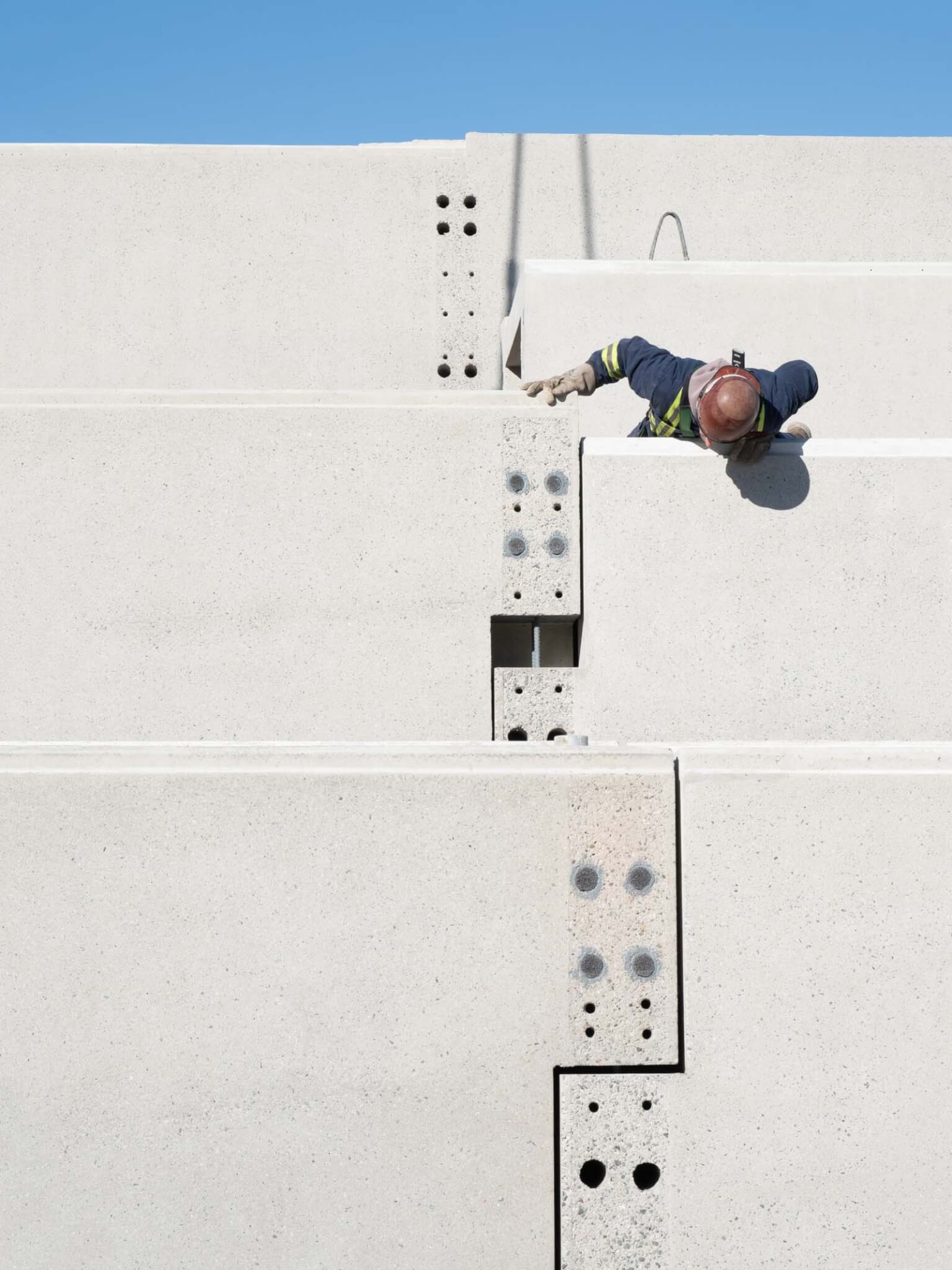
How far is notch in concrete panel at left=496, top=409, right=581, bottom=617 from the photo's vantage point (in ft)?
11.7

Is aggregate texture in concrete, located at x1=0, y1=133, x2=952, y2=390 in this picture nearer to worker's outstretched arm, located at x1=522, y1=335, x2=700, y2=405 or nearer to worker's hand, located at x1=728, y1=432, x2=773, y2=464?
worker's outstretched arm, located at x1=522, y1=335, x2=700, y2=405

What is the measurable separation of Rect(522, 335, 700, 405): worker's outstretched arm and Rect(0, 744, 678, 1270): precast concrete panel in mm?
1568

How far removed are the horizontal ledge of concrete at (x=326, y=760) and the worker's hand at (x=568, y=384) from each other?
1.50 metres

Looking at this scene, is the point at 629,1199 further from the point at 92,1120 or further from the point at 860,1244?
the point at 92,1120

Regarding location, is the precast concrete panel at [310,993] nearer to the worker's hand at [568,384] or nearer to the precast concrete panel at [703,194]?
the worker's hand at [568,384]

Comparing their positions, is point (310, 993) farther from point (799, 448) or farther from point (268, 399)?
point (799, 448)

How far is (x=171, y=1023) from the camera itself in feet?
8.50

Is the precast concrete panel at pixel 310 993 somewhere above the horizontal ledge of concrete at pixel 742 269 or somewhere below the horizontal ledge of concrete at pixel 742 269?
below

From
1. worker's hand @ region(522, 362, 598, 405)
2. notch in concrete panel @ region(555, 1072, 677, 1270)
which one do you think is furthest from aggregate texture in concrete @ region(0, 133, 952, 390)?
notch in concrete panel @ region(555, 1072, 677, 1270)

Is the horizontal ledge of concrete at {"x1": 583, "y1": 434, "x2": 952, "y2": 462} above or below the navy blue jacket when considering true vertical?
below

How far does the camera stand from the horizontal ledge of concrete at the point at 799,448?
3570 mm

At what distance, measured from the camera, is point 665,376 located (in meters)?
3.87

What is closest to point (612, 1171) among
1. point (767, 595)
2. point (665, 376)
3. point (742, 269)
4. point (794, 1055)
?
point (794, 1055)

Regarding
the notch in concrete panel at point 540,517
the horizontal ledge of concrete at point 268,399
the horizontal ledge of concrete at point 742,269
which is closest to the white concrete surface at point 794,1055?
the notch in concrete panel at point 540,517
